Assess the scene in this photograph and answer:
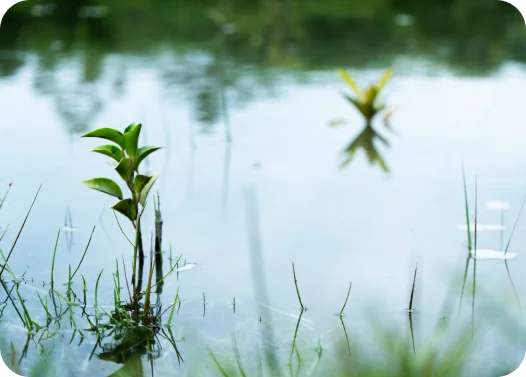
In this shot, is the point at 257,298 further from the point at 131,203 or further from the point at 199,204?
the point at 199,204

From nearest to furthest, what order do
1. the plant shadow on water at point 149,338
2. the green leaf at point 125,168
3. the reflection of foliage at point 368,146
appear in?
the plant shadow on water at point 149,338 < the green leaf at point 125,168 < the reflection of foliage at point 368,146

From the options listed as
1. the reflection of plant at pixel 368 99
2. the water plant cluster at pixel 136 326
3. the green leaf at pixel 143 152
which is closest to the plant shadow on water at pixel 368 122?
the reflection of plant at pixel 368 99

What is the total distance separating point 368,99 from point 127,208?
1.46 m

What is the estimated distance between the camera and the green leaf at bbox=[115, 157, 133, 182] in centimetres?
160

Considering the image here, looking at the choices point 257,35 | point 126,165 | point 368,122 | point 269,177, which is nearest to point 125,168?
point 126,165

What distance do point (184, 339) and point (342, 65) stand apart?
2827 millimetres

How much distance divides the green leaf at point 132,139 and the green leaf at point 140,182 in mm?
51

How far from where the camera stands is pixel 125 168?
162 centimetres

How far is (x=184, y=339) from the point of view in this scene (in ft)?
4.49

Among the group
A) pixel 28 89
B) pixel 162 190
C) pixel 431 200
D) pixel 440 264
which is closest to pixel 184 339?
pixel 440 264

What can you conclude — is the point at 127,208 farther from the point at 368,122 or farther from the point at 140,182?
the point at 368,122

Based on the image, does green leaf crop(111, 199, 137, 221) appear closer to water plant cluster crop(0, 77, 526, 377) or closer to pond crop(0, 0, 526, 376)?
water plant cluster crop(0, 77, 526, 377)

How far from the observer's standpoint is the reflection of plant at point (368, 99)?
2.84 metres

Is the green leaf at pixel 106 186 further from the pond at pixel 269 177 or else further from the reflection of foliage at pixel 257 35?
the reflection of foliage at pixel 257 35
